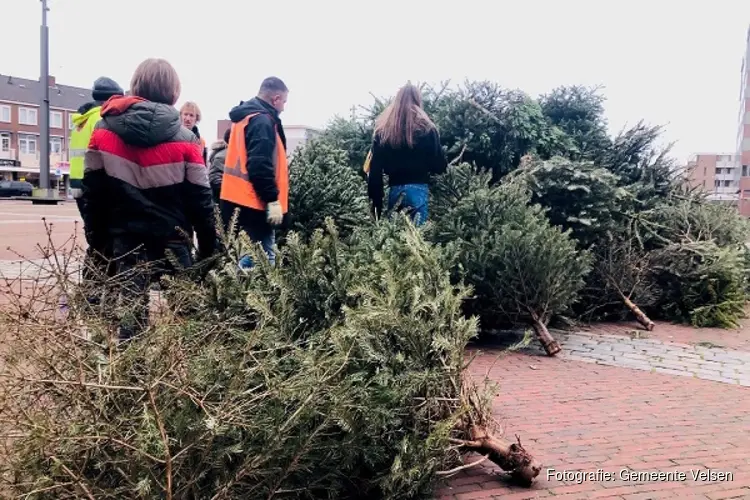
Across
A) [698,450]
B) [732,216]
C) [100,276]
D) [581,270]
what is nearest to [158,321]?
[100,276]

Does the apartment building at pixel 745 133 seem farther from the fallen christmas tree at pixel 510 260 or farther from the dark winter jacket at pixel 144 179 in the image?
the dark winter jacket at pixel 144 179

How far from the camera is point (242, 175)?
5.25m

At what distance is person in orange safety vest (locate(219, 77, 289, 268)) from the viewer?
512 cm

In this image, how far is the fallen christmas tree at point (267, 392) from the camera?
2.31m

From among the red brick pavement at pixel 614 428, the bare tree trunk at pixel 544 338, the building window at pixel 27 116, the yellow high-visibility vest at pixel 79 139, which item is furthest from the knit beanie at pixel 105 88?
the building window at pixel 27 116

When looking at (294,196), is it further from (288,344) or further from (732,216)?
(732,216)

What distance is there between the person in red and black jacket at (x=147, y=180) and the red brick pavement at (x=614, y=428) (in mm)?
2184

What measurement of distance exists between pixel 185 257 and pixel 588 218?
192 inches

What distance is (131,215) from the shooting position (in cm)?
393

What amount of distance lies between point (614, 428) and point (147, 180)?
129 inches

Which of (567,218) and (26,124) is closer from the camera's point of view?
(567,218)

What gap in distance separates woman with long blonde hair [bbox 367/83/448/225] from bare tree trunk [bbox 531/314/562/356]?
1.44 meters

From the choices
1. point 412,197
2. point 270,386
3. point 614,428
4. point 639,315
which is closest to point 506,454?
point 614,428

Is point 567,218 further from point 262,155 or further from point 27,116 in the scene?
point 27,116
